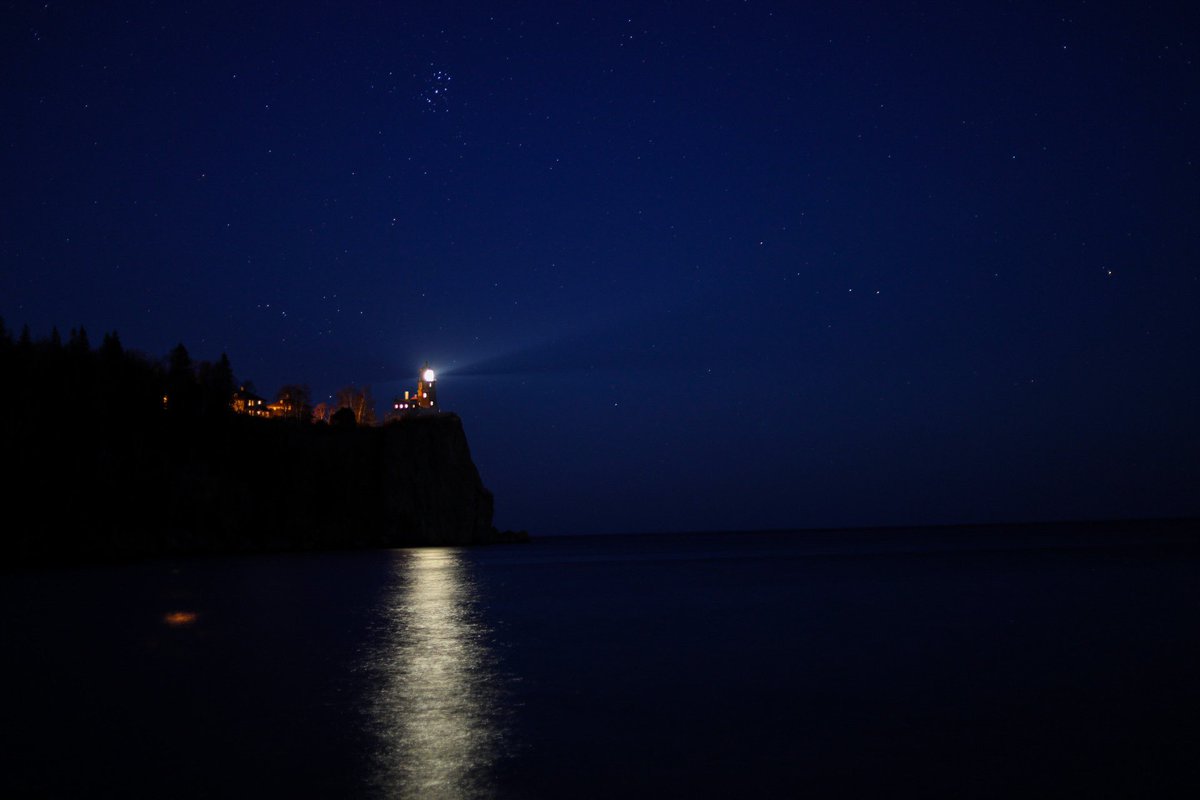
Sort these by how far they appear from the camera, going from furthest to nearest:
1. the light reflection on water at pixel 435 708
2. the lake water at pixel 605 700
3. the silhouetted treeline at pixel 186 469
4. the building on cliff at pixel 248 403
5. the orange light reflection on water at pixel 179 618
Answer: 1. the building on cliff at pixel 248 403
2. the silhouetted treeline at pixel 186 469
3. the orange light reflection on water at pixel 179 618
4. the lake water at pixel 605 700
5. the light reflection on water at pixel 435 708

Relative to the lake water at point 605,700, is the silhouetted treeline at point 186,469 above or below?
above

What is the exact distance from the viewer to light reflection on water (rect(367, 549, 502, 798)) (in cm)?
919

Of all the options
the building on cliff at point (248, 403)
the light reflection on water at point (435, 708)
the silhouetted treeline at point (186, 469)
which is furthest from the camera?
the building on cliff at point (248, 403)

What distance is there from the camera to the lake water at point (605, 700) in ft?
30.8

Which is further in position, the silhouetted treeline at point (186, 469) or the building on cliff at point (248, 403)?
the building on cliff at point (248, 403)

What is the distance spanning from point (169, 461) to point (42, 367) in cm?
1432

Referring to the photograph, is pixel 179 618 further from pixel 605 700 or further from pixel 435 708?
pixel 605 700

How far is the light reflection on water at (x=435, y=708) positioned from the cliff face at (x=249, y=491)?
193ft

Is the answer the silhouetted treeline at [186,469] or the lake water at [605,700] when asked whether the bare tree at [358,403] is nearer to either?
the silhouetted treeline at [186,469]

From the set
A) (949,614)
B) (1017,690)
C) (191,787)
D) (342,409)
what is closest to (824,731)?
(1017,690)

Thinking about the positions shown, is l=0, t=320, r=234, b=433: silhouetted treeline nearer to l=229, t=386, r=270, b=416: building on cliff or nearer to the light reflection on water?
l=229, t=386, r=270, b=416: building on cliff

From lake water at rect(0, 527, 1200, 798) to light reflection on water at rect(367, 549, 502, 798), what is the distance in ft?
0.21

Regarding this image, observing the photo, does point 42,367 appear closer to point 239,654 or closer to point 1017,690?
point 239,654

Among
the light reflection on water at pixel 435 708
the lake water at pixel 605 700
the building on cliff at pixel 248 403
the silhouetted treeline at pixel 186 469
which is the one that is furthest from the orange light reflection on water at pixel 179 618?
the building on cliff at pixel 248 403
